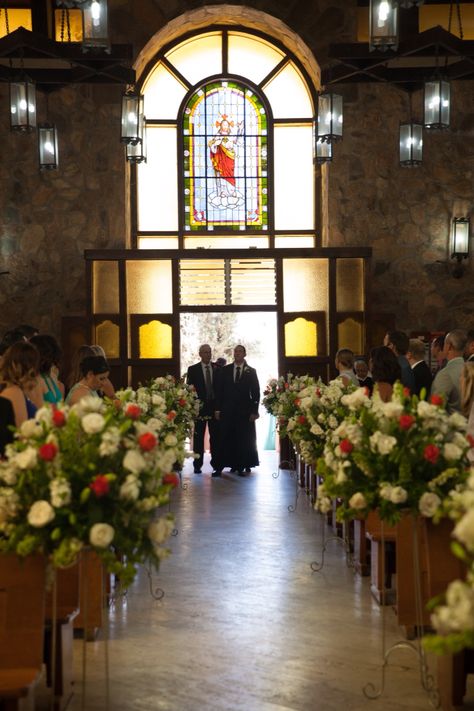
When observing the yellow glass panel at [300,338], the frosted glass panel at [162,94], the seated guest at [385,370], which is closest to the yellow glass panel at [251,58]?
the frosted glass panel at [162,94]

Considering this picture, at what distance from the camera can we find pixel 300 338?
1612 cm

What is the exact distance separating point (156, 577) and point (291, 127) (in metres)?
11.0

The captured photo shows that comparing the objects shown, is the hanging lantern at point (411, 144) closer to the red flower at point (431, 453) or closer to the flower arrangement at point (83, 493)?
the red flower at point (431, 453)

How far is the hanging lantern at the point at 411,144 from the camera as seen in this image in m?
13.0

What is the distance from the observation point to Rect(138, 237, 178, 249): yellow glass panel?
56.6 ft

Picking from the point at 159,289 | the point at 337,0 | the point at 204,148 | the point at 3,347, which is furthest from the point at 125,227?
the point at 3,347

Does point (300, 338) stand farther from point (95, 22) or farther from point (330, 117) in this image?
point (95, 22)

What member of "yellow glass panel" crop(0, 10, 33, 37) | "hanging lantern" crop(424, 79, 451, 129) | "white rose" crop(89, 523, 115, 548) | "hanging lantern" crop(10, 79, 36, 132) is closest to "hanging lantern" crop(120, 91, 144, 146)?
"hanging lantern" crop(10, 79, 36, 132)

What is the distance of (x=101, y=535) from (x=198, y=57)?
14693 mm

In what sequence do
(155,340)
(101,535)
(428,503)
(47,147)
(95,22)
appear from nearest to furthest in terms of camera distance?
(101,535) < (428,503) < (95,22) < (47,147) < (155,340)

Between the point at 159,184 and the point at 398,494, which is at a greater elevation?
the point at 159,184

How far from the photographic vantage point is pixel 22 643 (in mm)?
4559

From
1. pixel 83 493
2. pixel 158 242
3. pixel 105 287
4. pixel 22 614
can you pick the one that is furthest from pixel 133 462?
pixel 158 242

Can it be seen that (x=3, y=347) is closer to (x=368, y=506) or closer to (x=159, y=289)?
→ (x=368, y=506)
